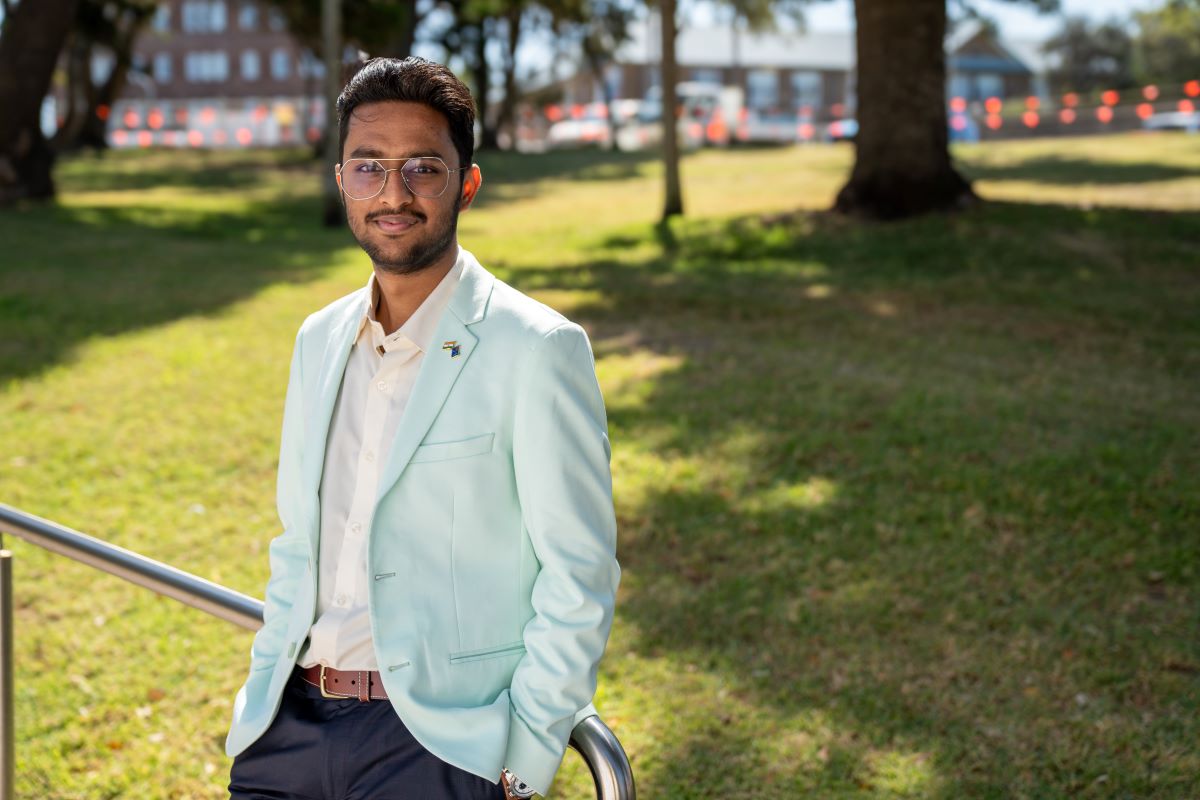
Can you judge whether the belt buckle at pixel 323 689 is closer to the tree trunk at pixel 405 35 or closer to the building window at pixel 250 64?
the tree trunk at pixel 405 35

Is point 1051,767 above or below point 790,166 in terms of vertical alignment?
below

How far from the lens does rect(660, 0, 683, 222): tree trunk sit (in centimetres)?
1549

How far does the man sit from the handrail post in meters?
0.97

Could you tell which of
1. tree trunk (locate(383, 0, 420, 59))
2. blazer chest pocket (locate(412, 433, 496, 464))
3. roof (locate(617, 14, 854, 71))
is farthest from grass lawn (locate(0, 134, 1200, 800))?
roof (locate(617, 14, 854, 71))

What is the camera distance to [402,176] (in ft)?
7.26

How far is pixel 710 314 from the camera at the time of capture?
10336 millimetres

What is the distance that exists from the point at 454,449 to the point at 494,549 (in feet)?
0.61

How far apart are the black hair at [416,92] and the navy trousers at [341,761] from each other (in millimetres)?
994

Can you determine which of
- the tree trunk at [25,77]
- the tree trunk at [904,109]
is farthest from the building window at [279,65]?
the tree trunk at [904,109]

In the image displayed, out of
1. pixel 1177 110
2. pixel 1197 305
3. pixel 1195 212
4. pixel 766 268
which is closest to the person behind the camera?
pixel 1197 305

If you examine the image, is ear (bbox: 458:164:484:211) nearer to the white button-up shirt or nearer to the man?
the man

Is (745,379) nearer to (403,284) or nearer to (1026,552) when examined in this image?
(1026,552)

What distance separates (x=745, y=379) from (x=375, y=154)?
237 inches

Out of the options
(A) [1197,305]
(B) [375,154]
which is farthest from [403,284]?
(A) [1197,305]
